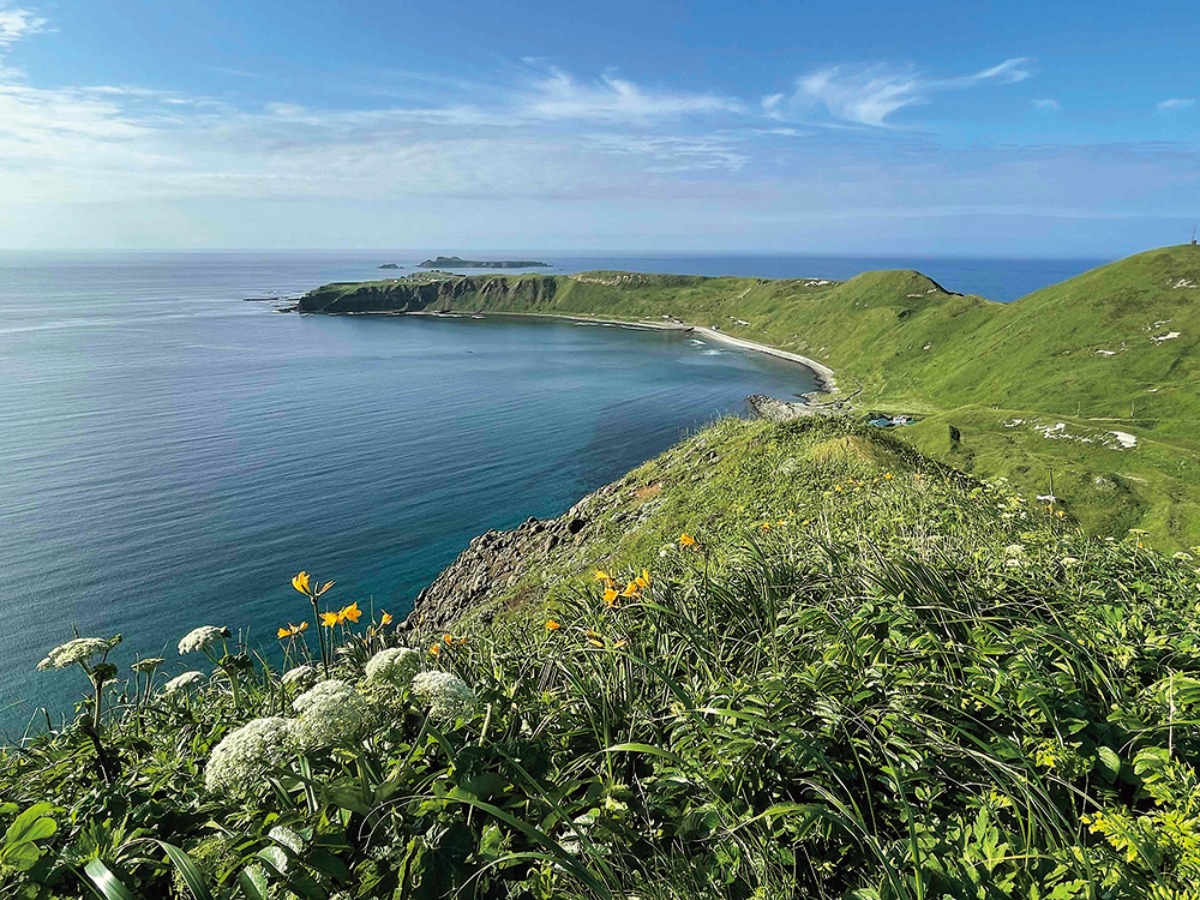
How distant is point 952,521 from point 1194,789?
22.7 feet

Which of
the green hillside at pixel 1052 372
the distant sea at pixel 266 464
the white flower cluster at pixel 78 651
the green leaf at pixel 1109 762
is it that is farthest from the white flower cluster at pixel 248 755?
the green hillside at pixel 1052 372

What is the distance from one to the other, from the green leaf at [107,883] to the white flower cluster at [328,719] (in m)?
0.75

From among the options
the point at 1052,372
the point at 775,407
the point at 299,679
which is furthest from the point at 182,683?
the point at 1052,372

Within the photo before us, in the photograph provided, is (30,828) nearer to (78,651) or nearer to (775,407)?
(78,651)

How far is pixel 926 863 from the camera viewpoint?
2.59 metres

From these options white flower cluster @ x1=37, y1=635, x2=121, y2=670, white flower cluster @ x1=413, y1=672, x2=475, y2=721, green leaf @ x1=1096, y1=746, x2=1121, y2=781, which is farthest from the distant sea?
green leaf @ x1=1096, y1=746, x2=1121, y2=781

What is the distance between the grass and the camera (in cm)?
256

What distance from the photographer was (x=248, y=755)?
9.20 feet

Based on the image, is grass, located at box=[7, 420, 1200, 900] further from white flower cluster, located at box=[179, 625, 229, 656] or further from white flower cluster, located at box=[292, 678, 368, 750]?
white flower cluster, located at box=[179, 625, 229, 656]

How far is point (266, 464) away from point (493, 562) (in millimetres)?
33550

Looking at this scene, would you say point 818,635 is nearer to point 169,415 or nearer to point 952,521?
point 952,521

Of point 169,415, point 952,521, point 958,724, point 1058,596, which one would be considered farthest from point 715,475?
point 169,415

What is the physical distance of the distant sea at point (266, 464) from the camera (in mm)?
35000

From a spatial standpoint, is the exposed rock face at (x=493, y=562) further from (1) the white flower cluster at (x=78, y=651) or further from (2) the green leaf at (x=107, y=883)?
(2) the green leaf at (x=107, y=883)
